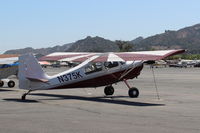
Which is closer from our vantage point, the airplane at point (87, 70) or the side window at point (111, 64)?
the airplane at point (87, 70)

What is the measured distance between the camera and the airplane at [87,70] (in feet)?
57.9

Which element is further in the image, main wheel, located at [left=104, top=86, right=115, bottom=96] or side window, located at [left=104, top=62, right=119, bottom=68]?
main wheel, located at [left=104, top=86, right=115, bottom=96]

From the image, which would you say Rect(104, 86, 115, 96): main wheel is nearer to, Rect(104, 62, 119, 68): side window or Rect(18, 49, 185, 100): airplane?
Rect(18, 49, 185, 100): airplane

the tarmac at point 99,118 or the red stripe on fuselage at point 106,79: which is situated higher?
the red stripe on fuselage at point 106,79

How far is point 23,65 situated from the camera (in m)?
17.8

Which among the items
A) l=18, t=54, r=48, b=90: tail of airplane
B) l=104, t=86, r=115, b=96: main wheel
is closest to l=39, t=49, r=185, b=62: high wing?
l=18, t=54, r=48, b=90: tail of airplane

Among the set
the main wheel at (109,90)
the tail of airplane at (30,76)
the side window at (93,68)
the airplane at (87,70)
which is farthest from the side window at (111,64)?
the tail of airplane at (30,76)

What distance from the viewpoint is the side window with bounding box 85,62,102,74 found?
18948mm

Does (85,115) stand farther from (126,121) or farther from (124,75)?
(124,75)

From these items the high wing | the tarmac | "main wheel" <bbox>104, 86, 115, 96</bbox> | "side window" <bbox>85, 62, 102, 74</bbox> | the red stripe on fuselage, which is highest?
the high wing

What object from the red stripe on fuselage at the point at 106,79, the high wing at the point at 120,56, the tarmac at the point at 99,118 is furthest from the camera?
the red stripe on fuselage at the point at 106,79

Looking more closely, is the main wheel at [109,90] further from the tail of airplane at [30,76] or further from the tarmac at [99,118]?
the tarmac at [99,118]

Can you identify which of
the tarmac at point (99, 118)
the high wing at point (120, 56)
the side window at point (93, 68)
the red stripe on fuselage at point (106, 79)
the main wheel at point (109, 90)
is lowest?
the tarmac at point (99, 118)

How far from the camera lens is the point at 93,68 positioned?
62.8 feet
